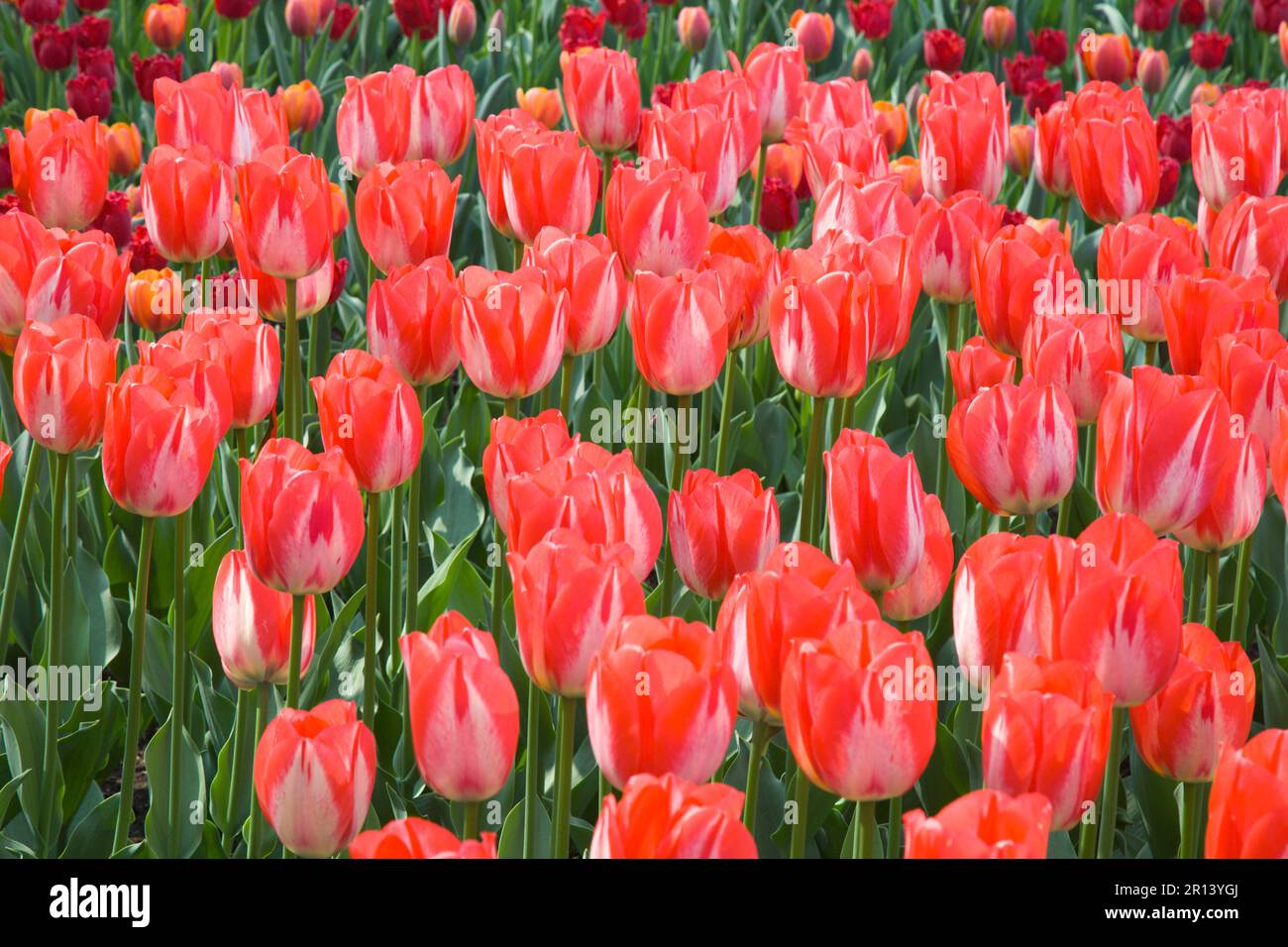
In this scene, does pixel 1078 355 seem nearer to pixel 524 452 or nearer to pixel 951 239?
pixel 951 239

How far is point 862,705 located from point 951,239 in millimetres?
1411

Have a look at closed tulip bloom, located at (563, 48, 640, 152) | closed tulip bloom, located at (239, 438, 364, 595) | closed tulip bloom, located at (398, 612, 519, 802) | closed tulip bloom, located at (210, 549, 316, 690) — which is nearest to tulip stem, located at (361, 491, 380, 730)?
closed tulip bloom, located at (210, 549, 316, 690)

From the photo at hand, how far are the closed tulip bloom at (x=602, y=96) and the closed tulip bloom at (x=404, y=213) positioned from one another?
69cm

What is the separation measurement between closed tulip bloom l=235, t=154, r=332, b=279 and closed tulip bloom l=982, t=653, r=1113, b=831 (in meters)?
1.34

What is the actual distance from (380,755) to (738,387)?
4.11 feet

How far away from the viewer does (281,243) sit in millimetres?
2236

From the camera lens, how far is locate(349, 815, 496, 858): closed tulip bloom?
1.08 meters

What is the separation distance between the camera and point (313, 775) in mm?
1297

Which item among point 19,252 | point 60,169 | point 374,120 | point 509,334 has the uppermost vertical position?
point 374,120

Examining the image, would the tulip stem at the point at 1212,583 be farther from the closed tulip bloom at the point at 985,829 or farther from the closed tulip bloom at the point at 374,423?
the closed tulip bloom at the point at 374,423

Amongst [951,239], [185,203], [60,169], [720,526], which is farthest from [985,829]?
[60,169]

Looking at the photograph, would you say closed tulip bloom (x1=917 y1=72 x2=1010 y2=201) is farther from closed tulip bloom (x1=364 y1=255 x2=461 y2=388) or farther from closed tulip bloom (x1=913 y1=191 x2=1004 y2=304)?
closed tulip bloom (x1=364 y1=255 x2=461 y2=388)

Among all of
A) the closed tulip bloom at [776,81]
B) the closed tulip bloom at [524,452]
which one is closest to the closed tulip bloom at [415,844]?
the closed tulip bloom at [524,452]

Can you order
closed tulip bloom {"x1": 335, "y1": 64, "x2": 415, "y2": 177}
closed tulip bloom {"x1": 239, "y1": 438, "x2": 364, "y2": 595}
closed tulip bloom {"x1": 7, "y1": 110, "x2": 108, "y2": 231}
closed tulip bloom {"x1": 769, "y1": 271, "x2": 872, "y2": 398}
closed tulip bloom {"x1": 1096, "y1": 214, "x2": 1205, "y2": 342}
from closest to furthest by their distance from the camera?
1. closed tulip bloom {"x1": 239, "y1": 438, "x2": 364, "y2": 595}
2. closed tulip bloom {"x1": 769, "y1": 271, "x2": 872, "y2": 398}
3. closed tulip bloom {"x1": 1096, "y1": 214, "x2": 1205, "y2": 342}
4. closed tulip bloom {"x1": 7, "y1": 110, "x2": 108, "y2": 231}
5. closed tulip bloom {"x1": 335, "y1": 64, "x2": 415, "y2": 177}
